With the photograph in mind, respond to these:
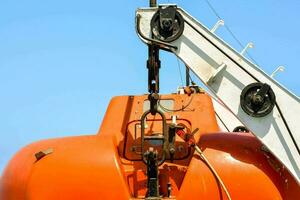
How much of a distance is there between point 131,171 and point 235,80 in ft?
4.47

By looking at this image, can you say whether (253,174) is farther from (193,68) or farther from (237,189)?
(193,68)

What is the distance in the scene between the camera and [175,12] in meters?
6.57

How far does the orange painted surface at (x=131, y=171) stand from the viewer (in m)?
6.05

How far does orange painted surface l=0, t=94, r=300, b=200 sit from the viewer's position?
605 centimetres

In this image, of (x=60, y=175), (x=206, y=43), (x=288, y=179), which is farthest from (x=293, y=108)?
(x=60, y=175)

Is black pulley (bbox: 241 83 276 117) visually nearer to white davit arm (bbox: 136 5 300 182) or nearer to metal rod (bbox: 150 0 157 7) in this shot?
white davit arm (bbox: 136 5 300 182)

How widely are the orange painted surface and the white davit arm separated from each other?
7.6 inches

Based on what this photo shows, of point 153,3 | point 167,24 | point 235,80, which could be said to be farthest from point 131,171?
point 153,3

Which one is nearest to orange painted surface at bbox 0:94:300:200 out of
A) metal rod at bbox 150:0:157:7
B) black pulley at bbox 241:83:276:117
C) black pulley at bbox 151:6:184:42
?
black pulley at bbox 241:83:276:117

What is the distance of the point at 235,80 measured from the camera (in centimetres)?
642

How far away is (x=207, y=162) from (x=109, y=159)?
931 mm

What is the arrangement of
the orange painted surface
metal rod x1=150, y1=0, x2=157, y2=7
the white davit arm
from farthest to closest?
metal rod x1=150, y1=0, x2=157, y2=7
the white davit arm
the orange painted surface

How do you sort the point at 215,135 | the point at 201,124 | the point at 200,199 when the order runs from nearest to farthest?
the point at 200,199 < the point at 215,135 < the point at 201,124

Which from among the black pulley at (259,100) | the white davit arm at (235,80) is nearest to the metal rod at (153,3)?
the white davit arm at (235,80)
